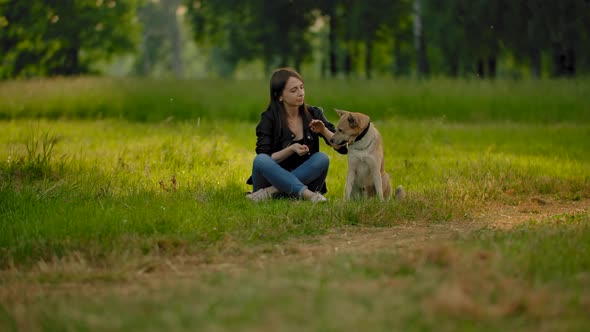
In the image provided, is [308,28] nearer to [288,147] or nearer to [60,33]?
[60,33]

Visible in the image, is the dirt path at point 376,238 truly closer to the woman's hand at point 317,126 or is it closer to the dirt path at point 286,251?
the dirt path at point 286,251

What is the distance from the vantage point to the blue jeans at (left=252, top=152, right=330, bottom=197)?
24.8 feet

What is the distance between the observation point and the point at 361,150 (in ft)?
23.5

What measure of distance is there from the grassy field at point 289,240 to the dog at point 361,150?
0.39 m

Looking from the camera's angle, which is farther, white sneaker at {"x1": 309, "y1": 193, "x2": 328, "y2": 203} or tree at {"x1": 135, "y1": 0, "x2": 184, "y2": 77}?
tree at {"x1": 135, "y1": 0, "x2": 184, "y2": 77}

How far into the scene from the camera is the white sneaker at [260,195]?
24.8ft

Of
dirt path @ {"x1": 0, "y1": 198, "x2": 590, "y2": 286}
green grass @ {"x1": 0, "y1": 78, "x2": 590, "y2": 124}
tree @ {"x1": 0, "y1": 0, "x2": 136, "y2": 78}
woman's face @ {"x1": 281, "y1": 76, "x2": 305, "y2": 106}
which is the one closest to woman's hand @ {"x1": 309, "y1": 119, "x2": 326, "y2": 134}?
woman's face @ {"x1": 281, "y1": 76, "x2": 305, "y2": 106}

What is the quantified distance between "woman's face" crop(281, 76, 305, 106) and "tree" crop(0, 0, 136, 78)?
28.1 m

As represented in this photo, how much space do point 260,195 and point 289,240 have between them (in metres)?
1.71

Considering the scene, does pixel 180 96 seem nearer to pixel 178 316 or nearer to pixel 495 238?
pixel 495 238

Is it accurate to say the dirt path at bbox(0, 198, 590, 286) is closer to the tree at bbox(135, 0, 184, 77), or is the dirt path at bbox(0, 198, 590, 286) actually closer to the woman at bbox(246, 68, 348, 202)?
the woman at bbox(246, 68, 348, 202)

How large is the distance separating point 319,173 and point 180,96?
1023cm

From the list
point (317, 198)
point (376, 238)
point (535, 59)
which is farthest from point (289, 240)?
point (535, 59)

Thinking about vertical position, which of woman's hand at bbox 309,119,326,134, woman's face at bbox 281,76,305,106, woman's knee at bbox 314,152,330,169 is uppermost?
woman's face at bbox 281,76,305,106
